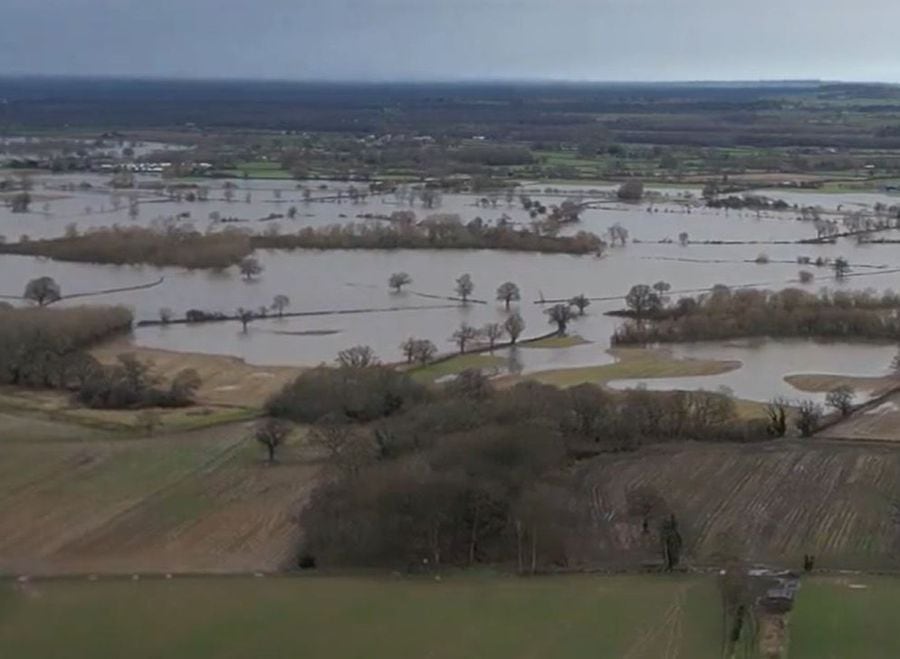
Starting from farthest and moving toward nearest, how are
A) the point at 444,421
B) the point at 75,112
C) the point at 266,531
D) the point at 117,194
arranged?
the point at 75,112, the point at 117,194, the point at 444,421, the point at 266,531

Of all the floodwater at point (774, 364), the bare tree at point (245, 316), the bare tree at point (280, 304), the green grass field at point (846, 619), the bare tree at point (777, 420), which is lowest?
the bare tree at point (245, 316)

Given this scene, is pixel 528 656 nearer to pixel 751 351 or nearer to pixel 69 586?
pixel 69 586

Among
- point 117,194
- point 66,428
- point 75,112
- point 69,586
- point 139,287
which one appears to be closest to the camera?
point 69,586

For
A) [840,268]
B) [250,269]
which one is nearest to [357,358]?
[250,269]

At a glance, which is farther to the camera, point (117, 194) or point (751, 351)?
point (117, 194)

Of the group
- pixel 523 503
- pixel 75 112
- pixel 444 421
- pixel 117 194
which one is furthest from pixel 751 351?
pixel 75 112

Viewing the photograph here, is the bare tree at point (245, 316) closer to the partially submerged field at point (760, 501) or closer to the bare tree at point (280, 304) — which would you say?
the bare tree at point (280, 304)

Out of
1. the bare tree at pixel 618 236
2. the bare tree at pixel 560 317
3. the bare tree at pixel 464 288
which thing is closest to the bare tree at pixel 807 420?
the bare tree at pixel 560 317
